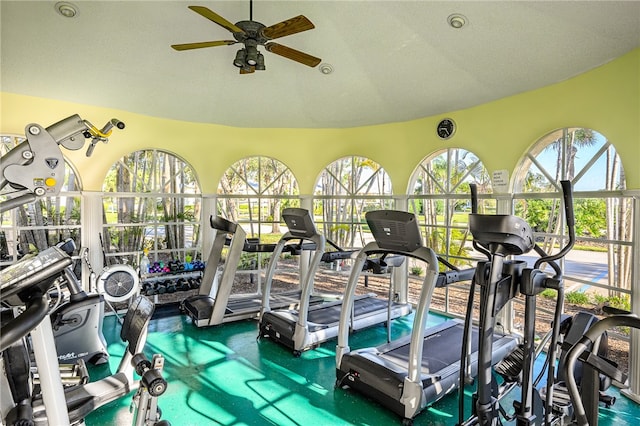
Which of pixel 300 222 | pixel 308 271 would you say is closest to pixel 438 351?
pixel 308 271

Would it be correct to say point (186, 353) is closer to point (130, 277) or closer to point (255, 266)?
point (130, 277)

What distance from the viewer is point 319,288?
693cm

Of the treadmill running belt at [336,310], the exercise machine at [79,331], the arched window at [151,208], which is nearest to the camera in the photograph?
the exercise machine at [79,331]

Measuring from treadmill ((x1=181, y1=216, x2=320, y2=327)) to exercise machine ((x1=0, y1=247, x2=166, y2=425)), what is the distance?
2.05 m

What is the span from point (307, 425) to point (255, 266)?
3.86 metres

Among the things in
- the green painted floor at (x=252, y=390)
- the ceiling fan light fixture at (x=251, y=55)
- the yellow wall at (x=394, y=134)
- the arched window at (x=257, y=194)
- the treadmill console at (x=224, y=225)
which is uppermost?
the ceiling fan light fixture at (x=251, y=55)

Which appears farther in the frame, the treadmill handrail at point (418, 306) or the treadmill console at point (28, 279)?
the treadmill handrail at point (418, 306)

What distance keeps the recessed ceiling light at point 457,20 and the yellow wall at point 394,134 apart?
1.49 meters

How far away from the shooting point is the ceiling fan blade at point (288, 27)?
266 centimetres

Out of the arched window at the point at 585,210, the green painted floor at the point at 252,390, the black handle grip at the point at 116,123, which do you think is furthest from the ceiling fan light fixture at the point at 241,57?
the arched window at the point at 585,210

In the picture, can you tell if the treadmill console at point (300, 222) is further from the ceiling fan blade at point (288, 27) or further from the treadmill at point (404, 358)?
the ceiling fan blade at point (288, 27)

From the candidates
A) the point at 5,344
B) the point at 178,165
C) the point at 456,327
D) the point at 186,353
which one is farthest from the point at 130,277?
the point at 456,327

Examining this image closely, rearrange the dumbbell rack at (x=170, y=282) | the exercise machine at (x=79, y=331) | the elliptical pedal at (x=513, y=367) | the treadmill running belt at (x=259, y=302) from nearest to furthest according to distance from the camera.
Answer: the elliptical pedal at (x=513, y=367), the exercise machine at (x=79, y=331), the dumbbell rack at (x=170, y=282), the treadmill running belt at (x=259, y=302)

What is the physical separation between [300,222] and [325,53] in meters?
2.15
